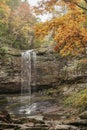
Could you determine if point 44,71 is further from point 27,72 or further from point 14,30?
point 14,30

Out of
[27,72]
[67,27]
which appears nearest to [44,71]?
[27,72]

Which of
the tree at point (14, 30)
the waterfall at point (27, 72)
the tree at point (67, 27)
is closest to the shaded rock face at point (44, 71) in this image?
the waterfall at point (27, 72)

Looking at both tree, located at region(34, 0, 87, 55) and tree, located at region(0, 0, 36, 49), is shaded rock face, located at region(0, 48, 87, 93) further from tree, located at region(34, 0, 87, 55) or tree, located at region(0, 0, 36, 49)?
tree, located at region(34, 0, 87, 55)

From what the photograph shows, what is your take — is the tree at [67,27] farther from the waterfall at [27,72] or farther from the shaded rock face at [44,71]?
the waterfall at [27,72]

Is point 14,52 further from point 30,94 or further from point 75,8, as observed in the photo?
point 75,8

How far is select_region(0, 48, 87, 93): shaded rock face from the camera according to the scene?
77.7ft

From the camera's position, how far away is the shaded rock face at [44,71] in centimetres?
2369

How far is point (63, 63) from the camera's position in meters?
25.0

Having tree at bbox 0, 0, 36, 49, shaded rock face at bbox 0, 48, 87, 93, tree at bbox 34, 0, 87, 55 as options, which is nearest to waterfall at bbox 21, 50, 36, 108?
shaded rock face at bbox 0, 48, 87, 93

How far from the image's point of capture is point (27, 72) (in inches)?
972

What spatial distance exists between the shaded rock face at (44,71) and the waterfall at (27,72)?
286mm

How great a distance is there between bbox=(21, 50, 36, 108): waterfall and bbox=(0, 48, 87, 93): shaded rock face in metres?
0.29

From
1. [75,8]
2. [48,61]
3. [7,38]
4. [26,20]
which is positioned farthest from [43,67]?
[75,8]

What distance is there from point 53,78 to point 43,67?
4.41 feet
